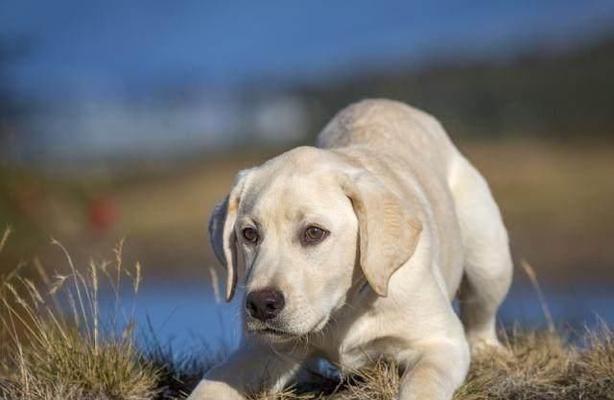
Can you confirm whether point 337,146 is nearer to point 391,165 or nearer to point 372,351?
point 391,165

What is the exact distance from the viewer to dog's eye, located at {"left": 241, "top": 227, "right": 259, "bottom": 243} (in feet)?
19.7

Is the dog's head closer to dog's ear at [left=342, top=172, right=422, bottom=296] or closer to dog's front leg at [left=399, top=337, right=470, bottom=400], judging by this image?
dog's ear at [left=342, top=172, right=422, bottom=296]

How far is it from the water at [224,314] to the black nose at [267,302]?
2.27 ft

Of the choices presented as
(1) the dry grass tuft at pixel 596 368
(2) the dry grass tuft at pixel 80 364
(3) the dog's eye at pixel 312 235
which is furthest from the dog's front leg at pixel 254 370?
(1) the dry grass tuft at pixel 596 368

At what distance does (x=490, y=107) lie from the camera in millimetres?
37938

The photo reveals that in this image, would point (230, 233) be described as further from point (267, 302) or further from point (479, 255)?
point (479, 255)

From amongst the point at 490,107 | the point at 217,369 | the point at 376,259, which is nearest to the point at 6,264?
the point at 217,369

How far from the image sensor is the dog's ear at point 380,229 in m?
5.81

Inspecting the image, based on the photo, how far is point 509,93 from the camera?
134 ft

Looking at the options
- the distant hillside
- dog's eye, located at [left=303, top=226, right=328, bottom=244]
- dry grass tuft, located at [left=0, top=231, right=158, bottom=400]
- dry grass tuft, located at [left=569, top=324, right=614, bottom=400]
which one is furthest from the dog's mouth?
the distant hillside

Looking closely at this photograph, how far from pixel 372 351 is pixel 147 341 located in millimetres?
1358

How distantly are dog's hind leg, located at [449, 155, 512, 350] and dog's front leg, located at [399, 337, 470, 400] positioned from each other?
1623 mm

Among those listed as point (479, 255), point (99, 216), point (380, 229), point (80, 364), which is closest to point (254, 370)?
point (80, 364)

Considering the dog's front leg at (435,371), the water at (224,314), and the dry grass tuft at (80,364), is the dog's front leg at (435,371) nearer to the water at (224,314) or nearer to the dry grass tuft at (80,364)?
the water at (224,314)
